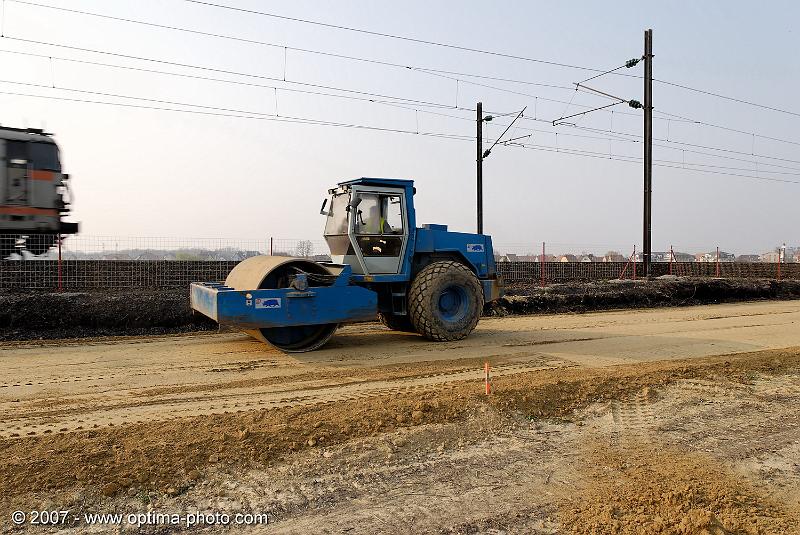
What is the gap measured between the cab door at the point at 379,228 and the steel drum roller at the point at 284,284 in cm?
74

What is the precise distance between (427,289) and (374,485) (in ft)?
20.1

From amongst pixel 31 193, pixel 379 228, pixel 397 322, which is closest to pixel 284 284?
pixel 379 228

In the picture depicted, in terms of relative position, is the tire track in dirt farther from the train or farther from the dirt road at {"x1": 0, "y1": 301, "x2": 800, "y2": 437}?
the train

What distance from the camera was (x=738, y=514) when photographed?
3791mm

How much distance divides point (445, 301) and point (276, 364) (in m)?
3.44

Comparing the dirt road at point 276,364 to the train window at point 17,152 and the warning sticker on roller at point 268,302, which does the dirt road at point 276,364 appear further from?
the train window at point 17,152

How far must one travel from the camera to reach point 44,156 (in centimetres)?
1474

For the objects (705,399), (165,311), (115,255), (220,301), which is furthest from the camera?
(115,255)

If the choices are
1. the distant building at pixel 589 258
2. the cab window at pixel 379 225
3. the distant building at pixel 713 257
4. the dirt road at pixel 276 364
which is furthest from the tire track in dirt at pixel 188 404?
the distant building at pixel 713 257

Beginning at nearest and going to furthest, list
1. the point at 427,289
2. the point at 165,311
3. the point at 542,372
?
the point at 542,372, the point at 427,289, the point at 165,311

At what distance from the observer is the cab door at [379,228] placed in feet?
32.8

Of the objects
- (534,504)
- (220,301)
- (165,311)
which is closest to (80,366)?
(220,301)

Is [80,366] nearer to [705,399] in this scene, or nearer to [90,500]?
[90,500]

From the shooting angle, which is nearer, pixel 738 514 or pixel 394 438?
pixel 738 514
